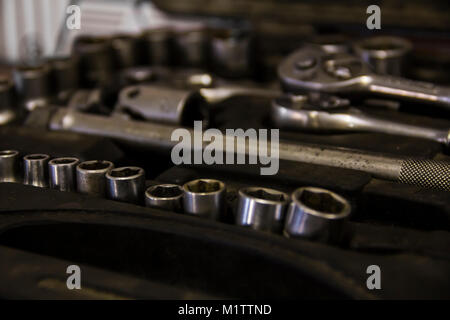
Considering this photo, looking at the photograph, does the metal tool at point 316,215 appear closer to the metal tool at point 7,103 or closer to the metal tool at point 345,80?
the metal tool at point 345,80

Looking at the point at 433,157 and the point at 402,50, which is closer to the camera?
the point at 433,157

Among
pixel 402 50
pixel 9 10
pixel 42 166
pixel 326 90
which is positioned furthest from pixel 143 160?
pixel 9 10

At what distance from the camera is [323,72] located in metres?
0.77

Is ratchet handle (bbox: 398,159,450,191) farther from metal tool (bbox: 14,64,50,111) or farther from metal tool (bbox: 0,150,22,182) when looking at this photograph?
metal tool (bbox: 14,64,50,111)

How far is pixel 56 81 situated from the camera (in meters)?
0.99

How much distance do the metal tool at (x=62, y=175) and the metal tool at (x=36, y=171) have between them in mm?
18

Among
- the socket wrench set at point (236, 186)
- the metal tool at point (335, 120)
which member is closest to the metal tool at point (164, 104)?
the socket wrench set at point (236, 186)

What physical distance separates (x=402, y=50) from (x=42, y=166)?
63cm

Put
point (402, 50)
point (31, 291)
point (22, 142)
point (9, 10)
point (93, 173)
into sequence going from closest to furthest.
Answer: point (31, 291)
point (93, 173)
point (22, 142)
point (402, 50)
point (9, 10)

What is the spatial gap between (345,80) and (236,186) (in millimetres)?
263

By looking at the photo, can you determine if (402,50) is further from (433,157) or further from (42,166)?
(42,166)

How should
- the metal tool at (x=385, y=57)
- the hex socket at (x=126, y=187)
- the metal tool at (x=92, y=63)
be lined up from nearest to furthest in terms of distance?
1. the hex socket at (x=126, y=187)
2. the metal tool at (x=385, y=57)
3. the metal tool at (x=92, y=63)

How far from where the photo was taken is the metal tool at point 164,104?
0.75 meters

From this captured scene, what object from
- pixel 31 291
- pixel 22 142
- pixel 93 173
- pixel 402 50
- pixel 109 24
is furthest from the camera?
pixel 109 24
